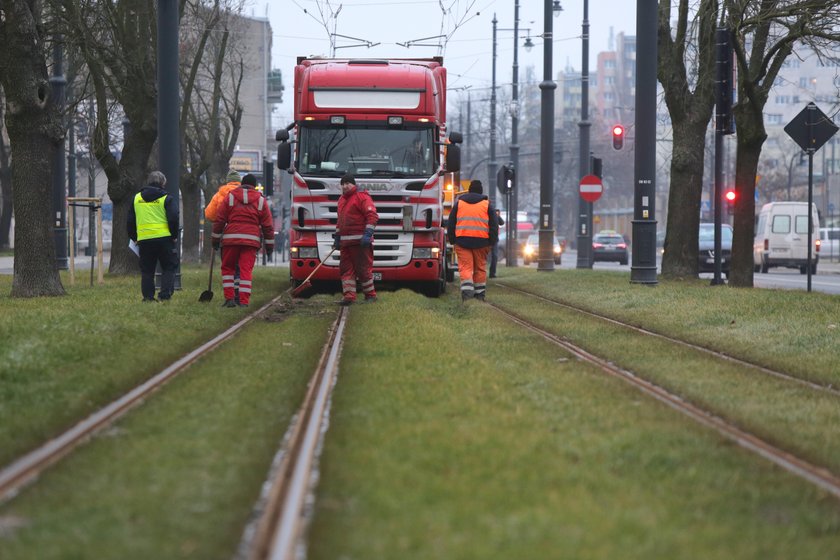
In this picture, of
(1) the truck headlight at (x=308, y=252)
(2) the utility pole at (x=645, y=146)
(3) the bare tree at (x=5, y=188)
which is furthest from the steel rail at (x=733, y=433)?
(3) the bare tree at (x=5, y=188)

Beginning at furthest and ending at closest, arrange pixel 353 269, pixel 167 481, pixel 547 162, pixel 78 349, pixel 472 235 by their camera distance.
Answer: pixel 547 162 < pixel 472 235 < pixel 353 269 < pixel 78 349 < pixel 167 481

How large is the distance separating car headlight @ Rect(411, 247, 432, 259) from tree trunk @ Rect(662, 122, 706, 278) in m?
7.64

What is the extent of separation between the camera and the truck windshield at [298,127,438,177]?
19.1 m

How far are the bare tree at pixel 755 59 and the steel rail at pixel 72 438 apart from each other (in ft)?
41.3

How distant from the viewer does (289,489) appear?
5.35 m

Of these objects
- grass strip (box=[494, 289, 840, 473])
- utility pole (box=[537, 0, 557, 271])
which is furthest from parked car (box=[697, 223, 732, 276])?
grass strip (box=[494, 289, 840, 473])

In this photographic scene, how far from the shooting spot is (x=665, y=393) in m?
8.80

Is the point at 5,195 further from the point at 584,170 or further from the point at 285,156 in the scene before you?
the point at 285,156

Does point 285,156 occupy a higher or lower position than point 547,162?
lower

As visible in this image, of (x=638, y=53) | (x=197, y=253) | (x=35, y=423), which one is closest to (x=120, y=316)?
(x=35, y=423)

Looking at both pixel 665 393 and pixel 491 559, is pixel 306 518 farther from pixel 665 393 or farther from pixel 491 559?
pixel 665 393

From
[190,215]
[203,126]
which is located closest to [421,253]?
[190,215]

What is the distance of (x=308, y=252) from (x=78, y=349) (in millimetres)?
8924

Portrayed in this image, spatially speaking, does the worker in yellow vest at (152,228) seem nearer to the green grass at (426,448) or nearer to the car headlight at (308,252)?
the car headlight at (308,252)
